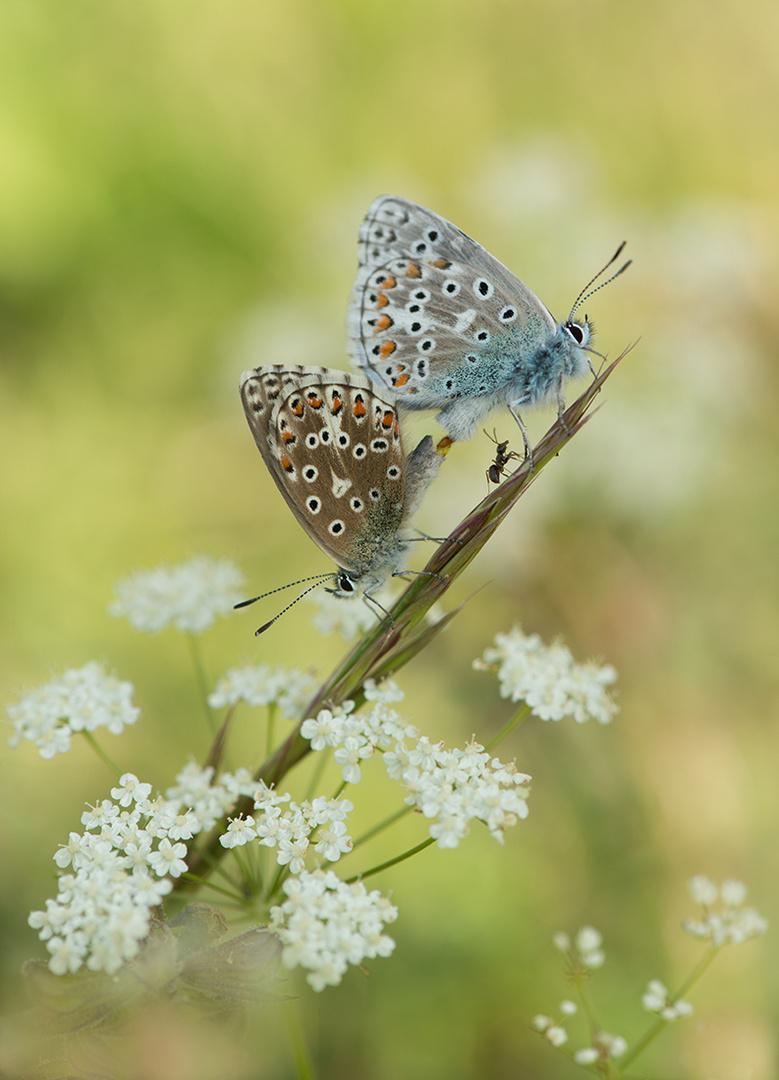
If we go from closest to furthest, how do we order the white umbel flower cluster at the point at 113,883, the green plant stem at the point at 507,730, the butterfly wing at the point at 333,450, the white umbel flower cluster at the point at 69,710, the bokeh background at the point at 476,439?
the white umbel flower cluster at the point at 113,883 → the green plant stem at the point at 507,730 → the white umbel flower cluster at the point at 69,710 → the butterfly wing at the point at 333,450 → the bokeh background at the point at 476,439

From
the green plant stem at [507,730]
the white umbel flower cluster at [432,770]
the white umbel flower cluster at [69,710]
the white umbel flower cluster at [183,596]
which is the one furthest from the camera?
the white umbel flower cluster at [183,596]

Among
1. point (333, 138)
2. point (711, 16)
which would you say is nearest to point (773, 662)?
point (333, 138)

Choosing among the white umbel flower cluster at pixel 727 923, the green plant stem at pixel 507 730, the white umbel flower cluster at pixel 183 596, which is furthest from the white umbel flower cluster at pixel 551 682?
the white umbel flower cluster at pixel 183 596

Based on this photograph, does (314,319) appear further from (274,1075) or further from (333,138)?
(274,1075)

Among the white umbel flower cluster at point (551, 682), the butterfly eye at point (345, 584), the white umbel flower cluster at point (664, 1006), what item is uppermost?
the white umbel flower cluster at point (551, 682)

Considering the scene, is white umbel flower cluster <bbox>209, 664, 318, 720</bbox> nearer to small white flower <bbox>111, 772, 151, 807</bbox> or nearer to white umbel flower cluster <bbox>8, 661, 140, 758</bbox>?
white umbel flower cluster <bbox>8, 661, 140, 758</bbox>

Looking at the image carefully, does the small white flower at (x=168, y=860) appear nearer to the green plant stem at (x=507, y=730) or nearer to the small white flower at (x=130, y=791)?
the small white flower at (x=130, y=791)

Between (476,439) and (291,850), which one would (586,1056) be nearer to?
(291,850)
